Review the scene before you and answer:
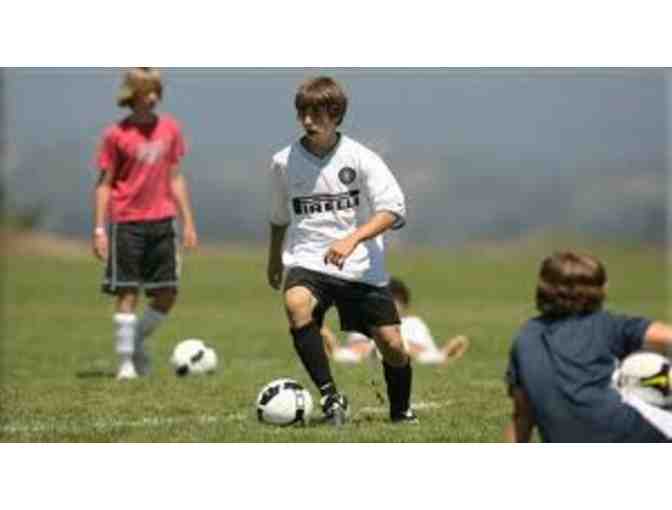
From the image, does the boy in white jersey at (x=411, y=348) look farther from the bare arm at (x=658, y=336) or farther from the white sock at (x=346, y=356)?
the bare arm at (x=658, y=336)

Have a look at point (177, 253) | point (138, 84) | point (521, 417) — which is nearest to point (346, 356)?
point (177, 253)

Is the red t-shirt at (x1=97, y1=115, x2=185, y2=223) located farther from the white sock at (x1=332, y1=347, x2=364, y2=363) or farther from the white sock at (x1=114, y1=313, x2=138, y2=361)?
the white sock at (x1=332, y1=347, x2=364, y2=363)

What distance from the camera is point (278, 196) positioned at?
6.86 m

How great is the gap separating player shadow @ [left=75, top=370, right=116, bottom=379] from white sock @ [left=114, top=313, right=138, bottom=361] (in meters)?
0.23

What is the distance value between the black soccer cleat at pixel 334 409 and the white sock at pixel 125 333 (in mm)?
2724

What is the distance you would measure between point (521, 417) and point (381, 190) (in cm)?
175

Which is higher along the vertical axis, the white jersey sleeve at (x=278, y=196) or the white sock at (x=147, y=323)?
the white jersey sleeve at (x=278, y=196)

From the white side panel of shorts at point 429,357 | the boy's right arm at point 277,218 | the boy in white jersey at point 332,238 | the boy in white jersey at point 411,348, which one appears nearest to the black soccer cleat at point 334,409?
the boy in white jersey at point 332,238

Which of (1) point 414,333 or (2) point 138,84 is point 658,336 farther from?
(1) point 414,333

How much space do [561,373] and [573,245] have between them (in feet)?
67.2

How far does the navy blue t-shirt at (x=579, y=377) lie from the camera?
4.98 metres

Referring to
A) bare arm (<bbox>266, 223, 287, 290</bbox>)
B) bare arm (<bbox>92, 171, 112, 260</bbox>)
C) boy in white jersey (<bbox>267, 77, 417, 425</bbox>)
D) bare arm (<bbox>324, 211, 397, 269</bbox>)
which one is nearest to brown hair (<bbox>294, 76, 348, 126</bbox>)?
boy in white jersey (<bbox>267, 77, 417, 425</bbox>)

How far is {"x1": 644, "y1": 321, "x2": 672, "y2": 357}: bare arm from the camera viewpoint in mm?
4727
